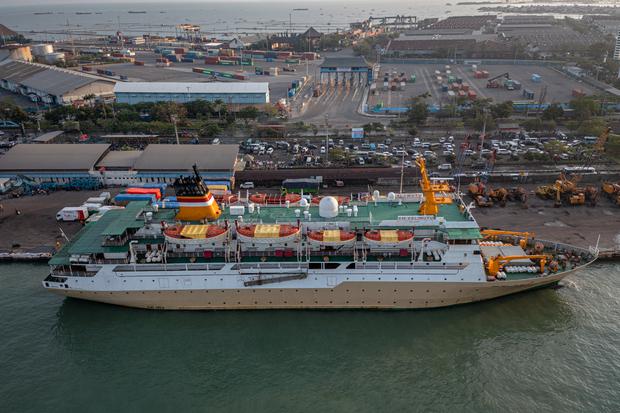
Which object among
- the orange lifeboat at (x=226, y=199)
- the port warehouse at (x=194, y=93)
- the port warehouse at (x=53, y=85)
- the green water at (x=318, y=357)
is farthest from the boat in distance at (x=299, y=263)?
the port warehouse at (x=53, y=85)

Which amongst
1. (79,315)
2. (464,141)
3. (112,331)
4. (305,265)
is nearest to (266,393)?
(305,265)

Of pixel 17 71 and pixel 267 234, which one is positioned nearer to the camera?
pixel 267 234

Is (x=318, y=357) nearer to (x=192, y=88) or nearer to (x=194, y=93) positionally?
(x=194, y=93)

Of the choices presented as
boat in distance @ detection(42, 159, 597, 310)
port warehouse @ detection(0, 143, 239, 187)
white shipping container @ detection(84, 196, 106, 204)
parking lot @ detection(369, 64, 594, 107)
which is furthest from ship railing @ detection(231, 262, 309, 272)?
parking lot @ detection(369, 64, 594, 107)

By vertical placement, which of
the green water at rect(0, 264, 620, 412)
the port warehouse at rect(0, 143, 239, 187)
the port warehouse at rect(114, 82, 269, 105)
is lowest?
the green water at rect(0, 264, 620, 412)

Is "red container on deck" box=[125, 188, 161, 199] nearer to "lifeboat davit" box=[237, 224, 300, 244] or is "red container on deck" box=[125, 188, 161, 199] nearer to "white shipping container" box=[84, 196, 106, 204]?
"white shipping container" box=[84, 196, 106, 204]

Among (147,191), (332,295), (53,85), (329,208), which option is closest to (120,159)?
(147,191)
